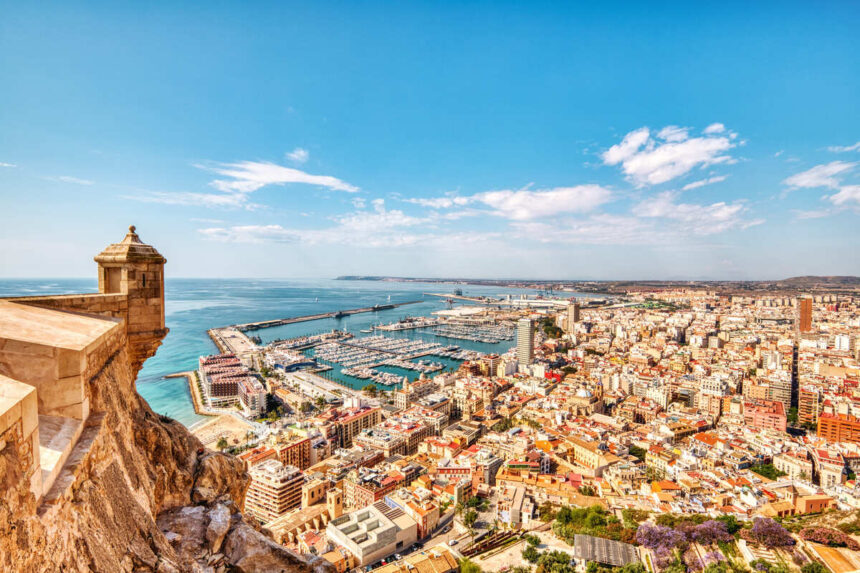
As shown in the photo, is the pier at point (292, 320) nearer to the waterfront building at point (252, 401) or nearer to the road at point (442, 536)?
the waterfront building at point (252, 401)

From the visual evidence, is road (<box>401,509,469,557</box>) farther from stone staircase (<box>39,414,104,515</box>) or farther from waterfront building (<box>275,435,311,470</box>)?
stone staircase (<box>39,414,104,515</box>)

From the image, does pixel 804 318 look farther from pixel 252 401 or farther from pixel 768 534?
pixel 252 401

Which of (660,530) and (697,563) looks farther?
(660,530)

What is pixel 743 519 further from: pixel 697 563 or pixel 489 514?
pixel 489 514

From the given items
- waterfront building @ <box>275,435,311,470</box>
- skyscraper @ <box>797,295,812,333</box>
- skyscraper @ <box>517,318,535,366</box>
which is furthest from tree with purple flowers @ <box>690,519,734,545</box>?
skyscraper @ <box>797,295,812,333</box>

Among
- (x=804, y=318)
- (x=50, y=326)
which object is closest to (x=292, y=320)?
(x=50, y=326)

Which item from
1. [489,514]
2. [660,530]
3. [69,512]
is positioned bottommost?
[489,514]

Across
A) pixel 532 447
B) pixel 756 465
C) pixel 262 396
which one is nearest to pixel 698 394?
pixel 756 465

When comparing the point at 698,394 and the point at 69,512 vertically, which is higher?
the point at 69,512
